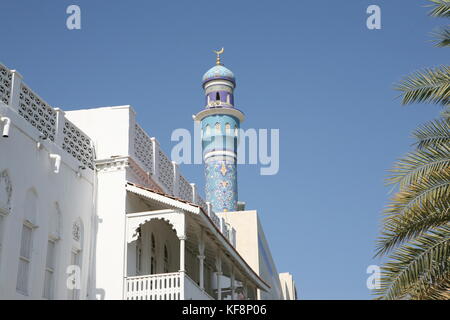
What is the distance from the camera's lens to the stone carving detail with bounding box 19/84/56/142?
1360 centimetres

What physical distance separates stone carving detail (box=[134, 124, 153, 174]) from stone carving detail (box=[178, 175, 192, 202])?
7.61ft

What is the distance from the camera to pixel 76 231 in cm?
1514

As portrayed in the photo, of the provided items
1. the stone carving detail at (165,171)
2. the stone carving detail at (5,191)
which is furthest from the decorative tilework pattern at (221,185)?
the stone carving detail at (5,191)

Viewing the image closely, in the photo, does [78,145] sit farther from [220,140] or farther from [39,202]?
[220,140]

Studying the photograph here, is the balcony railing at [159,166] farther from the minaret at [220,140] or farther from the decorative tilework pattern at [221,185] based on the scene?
the minaret at [220,140]

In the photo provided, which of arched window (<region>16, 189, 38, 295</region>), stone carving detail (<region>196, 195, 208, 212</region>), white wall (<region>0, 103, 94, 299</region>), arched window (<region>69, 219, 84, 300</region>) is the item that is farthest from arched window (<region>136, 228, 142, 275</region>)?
stone carving detail (<region>196, 195, 208, 212</region>)


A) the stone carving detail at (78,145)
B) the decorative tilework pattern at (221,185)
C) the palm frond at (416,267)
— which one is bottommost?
the palm frond at (416,267)

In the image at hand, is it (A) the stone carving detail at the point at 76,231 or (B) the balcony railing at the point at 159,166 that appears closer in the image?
(A) the stone carving detail at the point at 76,231

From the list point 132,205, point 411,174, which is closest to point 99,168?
point 132,205

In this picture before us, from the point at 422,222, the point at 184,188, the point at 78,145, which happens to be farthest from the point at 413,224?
the point at 184,188

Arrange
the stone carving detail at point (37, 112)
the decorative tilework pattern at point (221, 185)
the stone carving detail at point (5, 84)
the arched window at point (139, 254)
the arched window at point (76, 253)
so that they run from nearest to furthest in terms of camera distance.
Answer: the stone carving detail at point (5, 84), the stone carving detail at point (37, 112), the arched window at point (76, 253), the arched window at point (139, 254), the decorative tilework pattern at point (221, 185)

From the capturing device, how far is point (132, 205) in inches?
629

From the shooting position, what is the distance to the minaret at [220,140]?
3944 cm

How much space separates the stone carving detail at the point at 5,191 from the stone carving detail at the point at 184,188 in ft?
24.7
